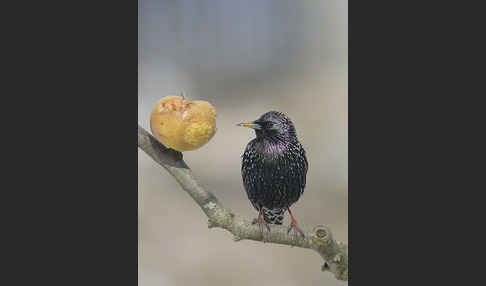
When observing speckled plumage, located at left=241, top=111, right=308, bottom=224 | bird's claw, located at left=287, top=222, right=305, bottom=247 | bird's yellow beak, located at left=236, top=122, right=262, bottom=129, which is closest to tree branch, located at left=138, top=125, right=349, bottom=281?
bird's claw, located at left=287, top=222, right=305, bottom=247

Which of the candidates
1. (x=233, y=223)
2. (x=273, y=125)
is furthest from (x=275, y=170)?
(x=233, y=223)

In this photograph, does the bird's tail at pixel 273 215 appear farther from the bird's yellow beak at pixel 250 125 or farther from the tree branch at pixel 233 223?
the bird's yellow beak at pixel 250 125

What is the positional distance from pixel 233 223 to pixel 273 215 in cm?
25

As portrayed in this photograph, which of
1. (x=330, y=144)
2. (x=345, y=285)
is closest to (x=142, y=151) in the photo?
(x=330, y=144)

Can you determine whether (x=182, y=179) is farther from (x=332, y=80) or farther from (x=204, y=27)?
(x=332, y=80)

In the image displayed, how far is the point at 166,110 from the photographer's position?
238 cm

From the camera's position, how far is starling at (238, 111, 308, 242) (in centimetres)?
250

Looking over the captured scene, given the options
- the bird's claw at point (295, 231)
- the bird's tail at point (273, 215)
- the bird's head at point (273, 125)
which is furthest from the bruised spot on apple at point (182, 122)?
the bird's claw at point (295, 231)

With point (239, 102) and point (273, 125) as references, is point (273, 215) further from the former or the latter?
point (239, 102)

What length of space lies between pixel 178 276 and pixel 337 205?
93cm

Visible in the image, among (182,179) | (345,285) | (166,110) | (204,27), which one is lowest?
(345,285)

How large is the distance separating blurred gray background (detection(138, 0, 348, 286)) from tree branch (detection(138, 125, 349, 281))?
0.04 meters

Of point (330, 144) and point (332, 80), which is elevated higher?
point (332, 80)

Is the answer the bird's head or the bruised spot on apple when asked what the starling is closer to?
the bird's head
